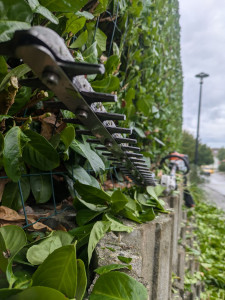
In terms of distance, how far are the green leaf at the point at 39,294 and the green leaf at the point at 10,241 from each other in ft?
0.35

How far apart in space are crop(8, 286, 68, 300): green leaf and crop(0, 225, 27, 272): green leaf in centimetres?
11

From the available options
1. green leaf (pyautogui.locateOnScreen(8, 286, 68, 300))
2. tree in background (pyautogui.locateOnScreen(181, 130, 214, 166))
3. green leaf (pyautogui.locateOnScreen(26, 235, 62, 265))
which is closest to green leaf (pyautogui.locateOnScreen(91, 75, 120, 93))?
green leaf (pyautogui.locateOnScreen(26, 235, 62, 265))

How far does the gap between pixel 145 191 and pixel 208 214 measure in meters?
4.02

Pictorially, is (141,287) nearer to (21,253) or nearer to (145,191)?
(21,253)

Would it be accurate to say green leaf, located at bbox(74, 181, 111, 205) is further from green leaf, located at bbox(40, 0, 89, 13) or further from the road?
the road

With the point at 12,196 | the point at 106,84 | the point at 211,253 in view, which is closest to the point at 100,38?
the point at 106,84

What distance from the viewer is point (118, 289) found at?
1.67ft

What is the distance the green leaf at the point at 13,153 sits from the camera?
0.56 m

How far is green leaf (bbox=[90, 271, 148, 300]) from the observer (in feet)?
1.65

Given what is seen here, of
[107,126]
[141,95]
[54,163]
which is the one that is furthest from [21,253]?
[141,95]

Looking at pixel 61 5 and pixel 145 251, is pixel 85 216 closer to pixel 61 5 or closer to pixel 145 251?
pixel 145 251

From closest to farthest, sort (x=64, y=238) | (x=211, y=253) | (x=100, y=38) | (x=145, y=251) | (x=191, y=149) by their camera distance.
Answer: (x=64, y=238), (x=145, y=251), (x=100, y=38), (x=211, y=253), (x=191, y=149)

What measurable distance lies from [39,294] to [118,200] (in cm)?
45

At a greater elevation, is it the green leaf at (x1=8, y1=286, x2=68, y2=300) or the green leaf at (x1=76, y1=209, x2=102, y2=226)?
the green leaf at (x1=76, y1=209, x2=102, y2=226)
